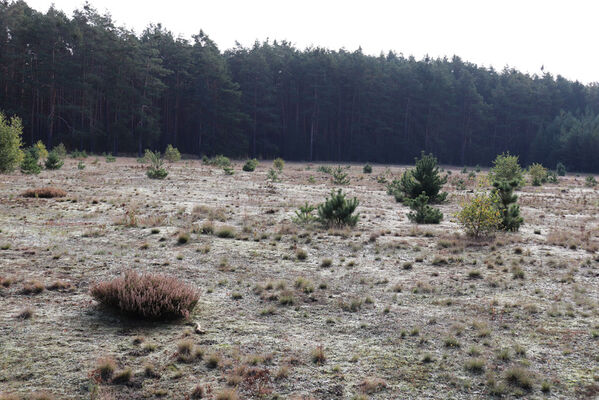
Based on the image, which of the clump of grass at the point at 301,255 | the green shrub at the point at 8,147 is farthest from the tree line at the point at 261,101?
the clump of grass at the point at 301,255

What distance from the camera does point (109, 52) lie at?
191ft

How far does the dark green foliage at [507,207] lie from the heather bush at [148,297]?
11424 mm

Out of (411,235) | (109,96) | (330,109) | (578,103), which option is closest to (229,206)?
(411,235)

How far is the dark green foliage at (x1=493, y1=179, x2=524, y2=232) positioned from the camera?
1534 centimetres

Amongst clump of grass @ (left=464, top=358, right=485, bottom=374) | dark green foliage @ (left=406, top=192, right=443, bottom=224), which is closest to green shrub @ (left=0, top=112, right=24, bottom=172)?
dark green foliage @ (left=406, top=192, right=443, bottom=224)

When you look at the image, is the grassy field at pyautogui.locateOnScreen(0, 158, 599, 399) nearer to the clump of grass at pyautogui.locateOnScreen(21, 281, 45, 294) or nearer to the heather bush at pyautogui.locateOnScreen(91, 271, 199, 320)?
the clump of grass at pyautogui.locateOnScreen(21, 281, 45, 294)

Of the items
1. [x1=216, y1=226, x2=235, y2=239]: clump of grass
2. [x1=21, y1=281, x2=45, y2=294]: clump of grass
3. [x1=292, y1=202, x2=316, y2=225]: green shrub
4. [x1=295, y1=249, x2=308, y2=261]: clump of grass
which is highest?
[x1=292, y1=202, x2=316, y2=225]: green shrub

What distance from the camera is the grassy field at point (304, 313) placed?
514cm

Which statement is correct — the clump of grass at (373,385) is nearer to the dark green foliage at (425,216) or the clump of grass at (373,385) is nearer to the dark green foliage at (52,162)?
the dark green foliage at (425,216)

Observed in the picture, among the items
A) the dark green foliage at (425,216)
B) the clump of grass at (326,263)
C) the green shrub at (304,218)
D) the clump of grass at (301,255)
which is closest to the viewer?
the clump of grass at (326,263)

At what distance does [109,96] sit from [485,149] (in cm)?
6119

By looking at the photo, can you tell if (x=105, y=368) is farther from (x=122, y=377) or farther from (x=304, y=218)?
(x=304, y=218)

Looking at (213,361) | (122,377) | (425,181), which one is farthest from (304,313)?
(425,181)

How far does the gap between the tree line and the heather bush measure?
52424 millimetres
